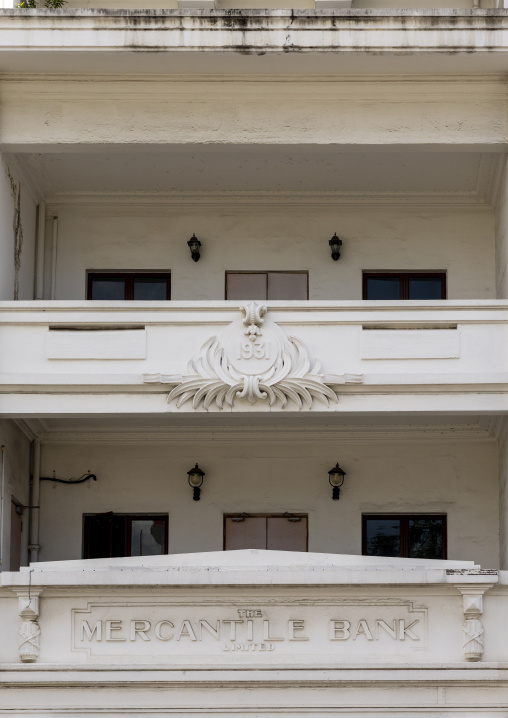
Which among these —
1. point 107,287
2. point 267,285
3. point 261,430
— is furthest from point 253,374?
point 107,287

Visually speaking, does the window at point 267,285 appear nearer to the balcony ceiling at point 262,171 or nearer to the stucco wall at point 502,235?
the balcony ceiling at point 262,171

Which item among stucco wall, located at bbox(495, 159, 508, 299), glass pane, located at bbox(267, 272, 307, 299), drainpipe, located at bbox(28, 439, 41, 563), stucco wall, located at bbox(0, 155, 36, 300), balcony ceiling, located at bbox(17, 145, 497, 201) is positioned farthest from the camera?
glass pane, located at bbox(267, 272, 307, 299)

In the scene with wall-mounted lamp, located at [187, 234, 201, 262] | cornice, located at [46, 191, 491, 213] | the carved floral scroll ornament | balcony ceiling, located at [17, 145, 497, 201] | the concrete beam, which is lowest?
the carved floral scroll ornament

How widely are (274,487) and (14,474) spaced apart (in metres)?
3.84

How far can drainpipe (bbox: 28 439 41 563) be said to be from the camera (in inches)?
1003

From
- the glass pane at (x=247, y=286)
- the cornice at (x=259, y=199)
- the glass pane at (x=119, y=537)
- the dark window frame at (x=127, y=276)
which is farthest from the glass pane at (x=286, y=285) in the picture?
the glass pane at (x=119, y=537)

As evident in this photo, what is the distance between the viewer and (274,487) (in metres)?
25.7

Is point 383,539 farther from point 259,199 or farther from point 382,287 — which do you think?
point 259,199

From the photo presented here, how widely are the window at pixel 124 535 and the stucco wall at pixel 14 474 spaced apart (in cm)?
99

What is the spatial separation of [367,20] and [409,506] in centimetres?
720

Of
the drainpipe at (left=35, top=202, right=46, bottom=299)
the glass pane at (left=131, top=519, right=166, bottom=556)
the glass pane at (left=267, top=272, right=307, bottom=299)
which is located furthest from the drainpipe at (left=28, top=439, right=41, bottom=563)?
the glass pane at (left=267, top=272, right=307, bottom=299)

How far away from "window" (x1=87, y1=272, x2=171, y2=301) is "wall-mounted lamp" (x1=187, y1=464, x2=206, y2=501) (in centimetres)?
281

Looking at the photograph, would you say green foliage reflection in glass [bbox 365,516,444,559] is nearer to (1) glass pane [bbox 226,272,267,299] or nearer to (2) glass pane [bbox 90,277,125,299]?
(1) glass pane [bbox 226,272,267,299]

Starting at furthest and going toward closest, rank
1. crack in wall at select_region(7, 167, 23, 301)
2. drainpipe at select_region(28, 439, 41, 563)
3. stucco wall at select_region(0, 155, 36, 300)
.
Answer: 1. drainpipe at select_region(28, 439, 41, 563)
2. crack in wall at select_region(7, 167, 23, 301)
3. stucco wall at select_region(0, 155, 36, 300)
